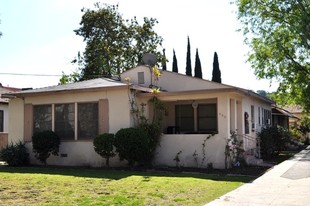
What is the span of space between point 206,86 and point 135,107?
15.8 feet

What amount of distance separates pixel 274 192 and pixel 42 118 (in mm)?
11374

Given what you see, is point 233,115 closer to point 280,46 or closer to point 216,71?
point 280,46

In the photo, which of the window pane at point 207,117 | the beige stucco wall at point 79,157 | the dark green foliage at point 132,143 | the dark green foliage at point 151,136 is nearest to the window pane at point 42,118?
the beige stucco wall at point 79,157

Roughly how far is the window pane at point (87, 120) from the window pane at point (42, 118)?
1.62 metres

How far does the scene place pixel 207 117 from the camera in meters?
18.0

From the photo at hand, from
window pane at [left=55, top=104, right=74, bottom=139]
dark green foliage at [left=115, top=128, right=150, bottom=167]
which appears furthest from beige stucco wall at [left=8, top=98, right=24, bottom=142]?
dark green foliage at [left=115, top=128, right=150, bottom=167]

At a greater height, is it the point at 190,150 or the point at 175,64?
the point at 175,64

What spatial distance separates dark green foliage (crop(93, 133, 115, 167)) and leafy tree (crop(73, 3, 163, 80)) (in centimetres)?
2240

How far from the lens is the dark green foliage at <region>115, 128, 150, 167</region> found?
14164mm

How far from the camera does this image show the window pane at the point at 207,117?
17.7 m

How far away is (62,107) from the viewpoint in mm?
16578

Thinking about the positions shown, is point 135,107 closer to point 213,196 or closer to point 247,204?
point 213,196

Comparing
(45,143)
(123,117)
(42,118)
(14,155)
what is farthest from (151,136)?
(14,155)

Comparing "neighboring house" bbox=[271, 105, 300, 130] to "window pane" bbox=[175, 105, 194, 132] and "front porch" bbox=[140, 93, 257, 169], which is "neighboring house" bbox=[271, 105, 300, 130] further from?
"front porch" bbox=[140, 93, 257, 169]
